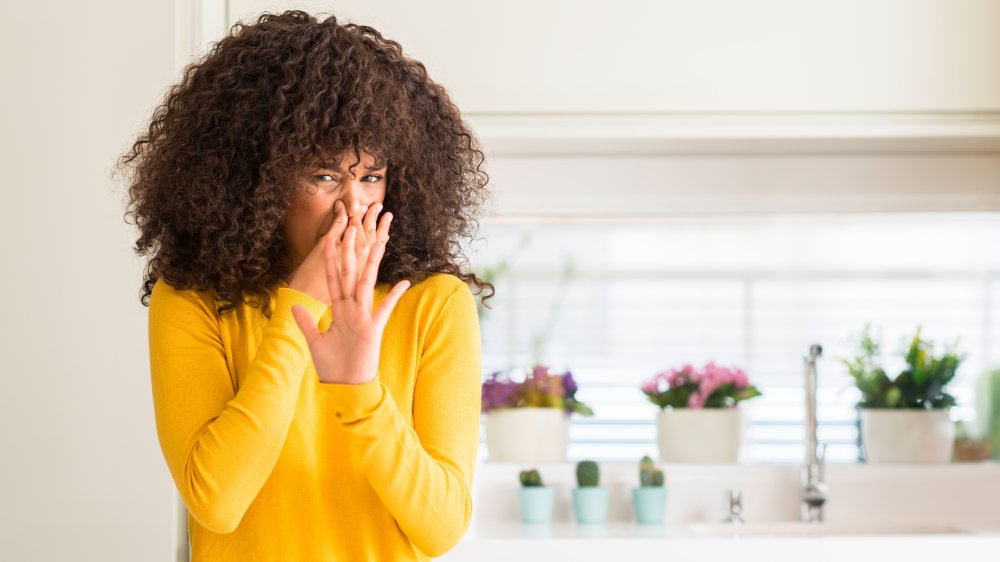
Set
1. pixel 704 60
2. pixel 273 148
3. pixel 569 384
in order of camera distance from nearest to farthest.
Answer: pixel 273 148 → pixel 704 60 → pixel 569 384

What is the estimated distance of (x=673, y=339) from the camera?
96.6 inches

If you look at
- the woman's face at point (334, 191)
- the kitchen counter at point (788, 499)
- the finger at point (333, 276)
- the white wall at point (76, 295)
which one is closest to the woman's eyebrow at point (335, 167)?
the woman's face at point (334, 191)

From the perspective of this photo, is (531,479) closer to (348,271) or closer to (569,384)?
(569,384)

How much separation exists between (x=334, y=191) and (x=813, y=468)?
4.67ft

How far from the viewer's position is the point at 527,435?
7.64 ft

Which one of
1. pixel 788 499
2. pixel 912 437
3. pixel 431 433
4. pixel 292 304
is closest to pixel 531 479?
pixel 788 499

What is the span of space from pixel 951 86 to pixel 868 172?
1.02ft

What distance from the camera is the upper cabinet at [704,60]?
2.05m

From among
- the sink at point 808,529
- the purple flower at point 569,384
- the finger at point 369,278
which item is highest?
the finger at point 369,278

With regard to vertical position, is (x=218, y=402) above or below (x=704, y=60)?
below

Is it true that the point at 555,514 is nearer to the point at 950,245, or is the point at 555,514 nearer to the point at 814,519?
the point at 814,519

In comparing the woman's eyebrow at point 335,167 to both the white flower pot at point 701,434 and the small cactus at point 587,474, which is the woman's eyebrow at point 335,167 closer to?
the small cactus at point 587,474

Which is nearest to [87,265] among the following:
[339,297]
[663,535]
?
[339,297]

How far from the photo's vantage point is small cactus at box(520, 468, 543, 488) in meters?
2.21
